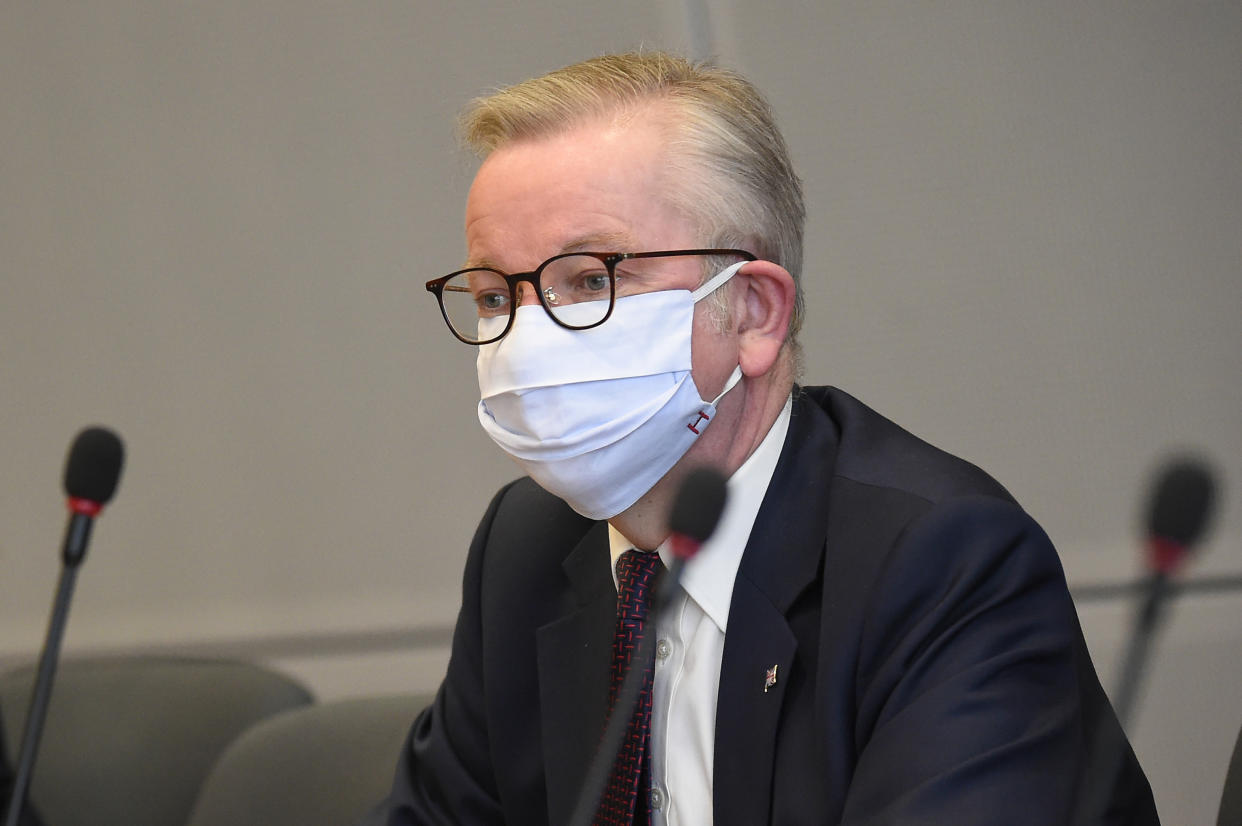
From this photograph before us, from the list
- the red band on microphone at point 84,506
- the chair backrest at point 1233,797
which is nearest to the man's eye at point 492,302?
the red band on microphone at point 84,506

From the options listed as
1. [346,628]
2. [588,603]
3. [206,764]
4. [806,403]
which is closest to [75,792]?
[206,764]

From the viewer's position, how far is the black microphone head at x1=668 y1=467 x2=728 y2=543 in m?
0.93

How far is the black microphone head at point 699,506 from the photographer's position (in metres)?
0.93

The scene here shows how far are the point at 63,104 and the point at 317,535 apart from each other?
110 cm

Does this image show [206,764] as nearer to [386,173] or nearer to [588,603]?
[588,603]

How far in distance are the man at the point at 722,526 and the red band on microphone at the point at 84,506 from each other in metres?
0.41

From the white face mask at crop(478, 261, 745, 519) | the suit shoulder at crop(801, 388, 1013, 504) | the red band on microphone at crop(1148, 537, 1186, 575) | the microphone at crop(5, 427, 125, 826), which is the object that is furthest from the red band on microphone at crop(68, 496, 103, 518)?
the red band on microphone at crop(1148, 537, 1186, 575)

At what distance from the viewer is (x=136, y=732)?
7.06 feet

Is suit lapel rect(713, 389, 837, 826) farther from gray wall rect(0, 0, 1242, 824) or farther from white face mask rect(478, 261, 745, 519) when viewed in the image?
gray wall rect(0, 0, 1242, 824)

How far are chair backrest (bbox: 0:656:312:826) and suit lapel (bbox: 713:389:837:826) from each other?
1186 millimetres

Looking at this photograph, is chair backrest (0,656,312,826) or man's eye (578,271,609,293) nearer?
man's eye (578,271,609,293)

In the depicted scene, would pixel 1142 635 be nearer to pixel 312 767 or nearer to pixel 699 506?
pixel 699 506

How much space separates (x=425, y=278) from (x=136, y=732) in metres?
1.02

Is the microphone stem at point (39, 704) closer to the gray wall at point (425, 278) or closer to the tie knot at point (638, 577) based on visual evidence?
the tie knot at point (638, 577)
